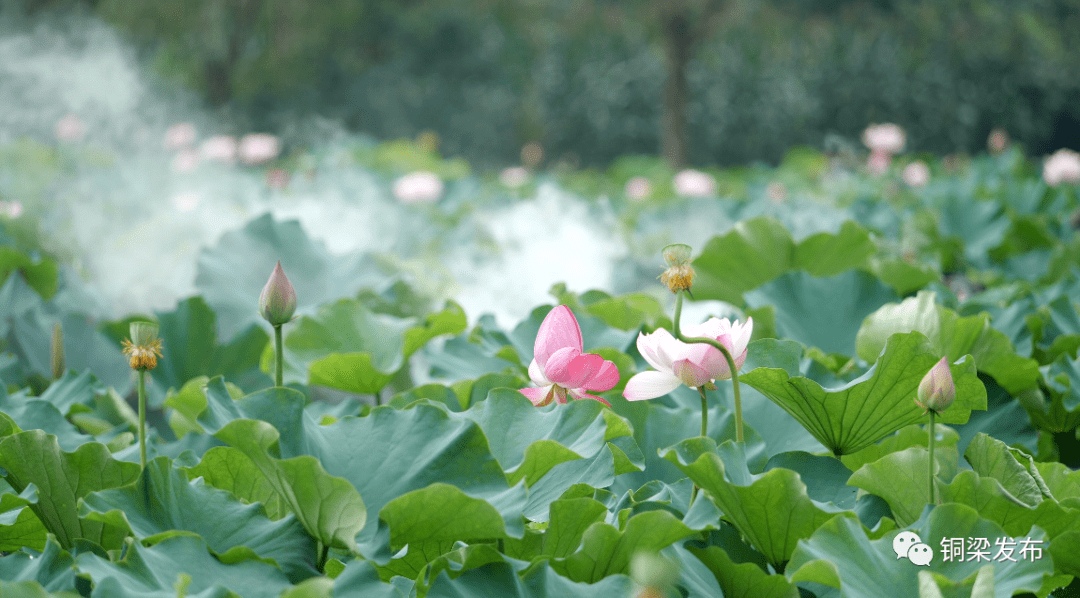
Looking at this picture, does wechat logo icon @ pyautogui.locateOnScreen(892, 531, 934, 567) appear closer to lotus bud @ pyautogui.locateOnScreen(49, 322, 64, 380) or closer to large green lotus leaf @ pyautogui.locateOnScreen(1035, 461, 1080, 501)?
large green lotus leaf @ pyautogui.locateOnScreen(1035, 461, 1080, 501)

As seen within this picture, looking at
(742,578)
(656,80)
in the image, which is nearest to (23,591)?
(742,578)

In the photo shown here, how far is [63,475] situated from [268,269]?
113 cm

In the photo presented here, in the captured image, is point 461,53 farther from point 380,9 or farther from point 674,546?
point 674,546

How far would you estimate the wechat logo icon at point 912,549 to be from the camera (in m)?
0.80

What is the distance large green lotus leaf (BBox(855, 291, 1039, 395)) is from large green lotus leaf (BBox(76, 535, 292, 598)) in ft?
3.13

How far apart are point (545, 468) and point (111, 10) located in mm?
10156

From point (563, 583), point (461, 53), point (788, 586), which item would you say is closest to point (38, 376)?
point (563, 583)

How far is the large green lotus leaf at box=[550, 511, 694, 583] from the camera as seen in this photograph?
765 millimetres

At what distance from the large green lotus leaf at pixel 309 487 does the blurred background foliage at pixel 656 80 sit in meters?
9.67

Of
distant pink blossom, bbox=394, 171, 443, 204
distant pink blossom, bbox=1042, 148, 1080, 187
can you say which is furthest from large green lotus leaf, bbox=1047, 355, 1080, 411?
distant pink blossom, bbox=1042, 148, 1080, 187

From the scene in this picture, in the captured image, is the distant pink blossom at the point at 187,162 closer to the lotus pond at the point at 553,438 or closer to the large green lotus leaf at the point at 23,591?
the lotus pond at the point at 553,438

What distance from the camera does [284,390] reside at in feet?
2.92

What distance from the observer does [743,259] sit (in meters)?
1.80

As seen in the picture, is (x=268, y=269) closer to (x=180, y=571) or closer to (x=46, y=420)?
(x=46, y=420)
